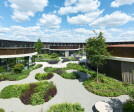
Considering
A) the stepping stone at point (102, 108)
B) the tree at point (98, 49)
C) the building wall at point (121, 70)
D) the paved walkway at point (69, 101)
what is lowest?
the paved walkway at point (69, 101)

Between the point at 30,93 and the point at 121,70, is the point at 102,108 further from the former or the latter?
the point at 121,70

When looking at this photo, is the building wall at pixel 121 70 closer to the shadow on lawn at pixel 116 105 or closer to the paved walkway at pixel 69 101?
the paved walkway at pixel 69 101

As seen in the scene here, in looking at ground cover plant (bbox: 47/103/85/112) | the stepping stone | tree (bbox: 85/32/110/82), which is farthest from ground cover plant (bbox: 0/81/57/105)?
tree (bbox: 85/32/110/82)

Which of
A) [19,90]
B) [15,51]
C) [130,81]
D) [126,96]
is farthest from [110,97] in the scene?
[15,51]

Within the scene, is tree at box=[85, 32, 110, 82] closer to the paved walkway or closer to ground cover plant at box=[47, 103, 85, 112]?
the paved walkway

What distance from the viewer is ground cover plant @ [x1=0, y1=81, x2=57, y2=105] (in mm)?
8045

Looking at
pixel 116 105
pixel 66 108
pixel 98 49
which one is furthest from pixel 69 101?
pixel 98 49

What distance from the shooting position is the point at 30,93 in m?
8.92

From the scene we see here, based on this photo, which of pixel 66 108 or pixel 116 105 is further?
pixel 116 105

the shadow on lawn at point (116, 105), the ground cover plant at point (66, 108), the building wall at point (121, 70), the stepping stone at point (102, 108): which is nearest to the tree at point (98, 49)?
the building wall at point (121, 70)

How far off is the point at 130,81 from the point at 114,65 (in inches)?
117

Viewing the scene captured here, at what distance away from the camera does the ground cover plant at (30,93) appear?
8045 mm

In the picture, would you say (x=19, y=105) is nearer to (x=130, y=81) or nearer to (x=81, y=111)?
(x=81, y=111)

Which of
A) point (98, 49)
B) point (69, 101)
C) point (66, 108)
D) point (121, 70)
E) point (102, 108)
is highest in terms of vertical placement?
point (98, 49)
